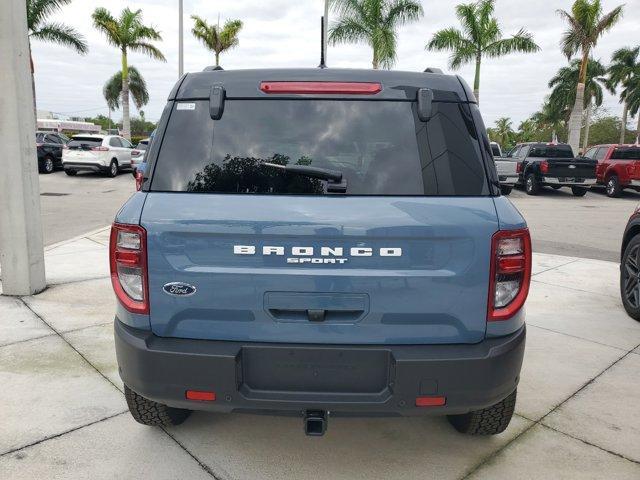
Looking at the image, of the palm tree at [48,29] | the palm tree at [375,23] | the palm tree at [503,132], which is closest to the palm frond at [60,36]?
the palm tree at [48,29]

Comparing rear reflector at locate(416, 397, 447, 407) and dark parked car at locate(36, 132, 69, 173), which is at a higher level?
dark parked car at locate(36, 132, 69, 173)

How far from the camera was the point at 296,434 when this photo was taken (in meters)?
3.08

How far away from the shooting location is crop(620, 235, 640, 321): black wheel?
527 centimetres

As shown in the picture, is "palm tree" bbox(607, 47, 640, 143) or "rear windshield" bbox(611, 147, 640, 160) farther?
"palm tree" bbox(607, 47, 640, 143)

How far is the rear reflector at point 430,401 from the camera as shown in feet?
7.34

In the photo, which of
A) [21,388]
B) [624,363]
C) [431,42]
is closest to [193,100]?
[21,388]

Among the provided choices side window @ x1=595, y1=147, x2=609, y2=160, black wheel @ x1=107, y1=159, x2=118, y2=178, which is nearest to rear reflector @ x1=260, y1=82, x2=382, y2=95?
side window @ x1=595, y1=147, x2=609, y2=160

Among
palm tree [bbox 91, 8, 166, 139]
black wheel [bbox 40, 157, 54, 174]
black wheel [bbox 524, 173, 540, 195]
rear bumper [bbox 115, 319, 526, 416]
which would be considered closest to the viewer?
rear bumper [bbox 115, 319, 526, 416]

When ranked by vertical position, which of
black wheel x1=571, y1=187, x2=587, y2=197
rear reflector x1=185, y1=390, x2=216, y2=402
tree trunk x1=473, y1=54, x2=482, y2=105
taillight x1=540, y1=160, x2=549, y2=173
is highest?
tree trunk x1=473, y1=54, x2=482, y2=105

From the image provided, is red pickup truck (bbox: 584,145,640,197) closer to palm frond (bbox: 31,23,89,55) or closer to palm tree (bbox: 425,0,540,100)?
palm tree (bbox: 425,0,540,100)

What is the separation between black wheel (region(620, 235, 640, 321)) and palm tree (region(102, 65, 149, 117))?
47.4 m

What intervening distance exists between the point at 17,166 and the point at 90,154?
57.4 feet

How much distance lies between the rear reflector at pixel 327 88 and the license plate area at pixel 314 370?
1129 mm

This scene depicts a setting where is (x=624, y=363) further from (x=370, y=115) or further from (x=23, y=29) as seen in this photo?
Result: (x=23, y=29)
